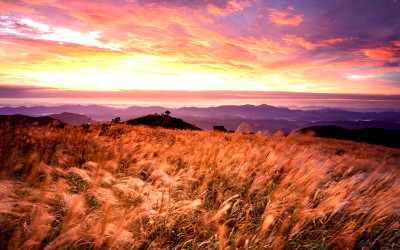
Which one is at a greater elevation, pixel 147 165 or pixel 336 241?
pixel 147 165

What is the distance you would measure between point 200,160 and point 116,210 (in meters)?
2.23

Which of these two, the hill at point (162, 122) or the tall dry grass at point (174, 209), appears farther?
the hill at point (162, 122)

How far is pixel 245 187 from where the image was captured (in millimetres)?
3434

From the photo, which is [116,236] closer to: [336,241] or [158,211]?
[158,211]

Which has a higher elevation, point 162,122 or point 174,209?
point 174,209

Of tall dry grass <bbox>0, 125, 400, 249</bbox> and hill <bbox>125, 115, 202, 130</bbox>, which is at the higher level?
tall dry grass <bbox>0, 125, 400, 249</bbox>

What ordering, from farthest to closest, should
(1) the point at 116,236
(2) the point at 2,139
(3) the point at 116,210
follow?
(2) the point at 2,139, (3) the point at 116,210, (1) the point at 116,236

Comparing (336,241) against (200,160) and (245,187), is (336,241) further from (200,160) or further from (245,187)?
(200,160)

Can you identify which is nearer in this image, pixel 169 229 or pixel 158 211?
pixel 169 229

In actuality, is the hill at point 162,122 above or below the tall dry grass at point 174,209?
below

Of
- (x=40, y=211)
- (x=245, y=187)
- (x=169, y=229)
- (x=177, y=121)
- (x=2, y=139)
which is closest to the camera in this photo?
(x=40, y=211)

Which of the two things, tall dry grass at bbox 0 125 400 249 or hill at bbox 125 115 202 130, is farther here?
hill at bbox 125 115 202 130

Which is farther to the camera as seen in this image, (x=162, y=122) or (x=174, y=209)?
(x=162, y=122)

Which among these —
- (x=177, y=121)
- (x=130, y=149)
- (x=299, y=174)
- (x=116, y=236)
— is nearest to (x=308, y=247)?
(x=299, y=174)
